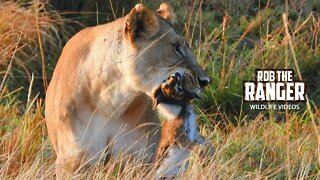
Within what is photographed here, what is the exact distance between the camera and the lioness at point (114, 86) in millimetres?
4594

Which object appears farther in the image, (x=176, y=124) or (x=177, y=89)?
(x=176, y=124)

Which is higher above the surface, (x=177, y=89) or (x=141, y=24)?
(x=141, y=24)

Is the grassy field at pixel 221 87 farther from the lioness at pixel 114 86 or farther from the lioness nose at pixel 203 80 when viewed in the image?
the lioness nose at pixel 203 80

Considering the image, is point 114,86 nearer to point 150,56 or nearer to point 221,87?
point 150,56

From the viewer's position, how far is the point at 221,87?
6.91m

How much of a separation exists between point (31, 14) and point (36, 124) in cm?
223

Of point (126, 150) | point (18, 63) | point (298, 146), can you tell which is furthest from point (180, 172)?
point (18, 63)

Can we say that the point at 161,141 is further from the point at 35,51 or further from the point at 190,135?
the point at 35,51

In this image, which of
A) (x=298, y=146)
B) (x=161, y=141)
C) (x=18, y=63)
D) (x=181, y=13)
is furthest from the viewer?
(x=181, y=13)

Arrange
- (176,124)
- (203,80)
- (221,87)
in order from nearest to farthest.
→ (203,80) < (176,124) < (221,87)

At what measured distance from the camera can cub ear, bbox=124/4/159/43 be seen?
15.0ft

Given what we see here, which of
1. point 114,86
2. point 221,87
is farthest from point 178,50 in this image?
point 221,87

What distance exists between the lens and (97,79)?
15.5ft

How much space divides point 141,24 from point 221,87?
2357 millimetres
